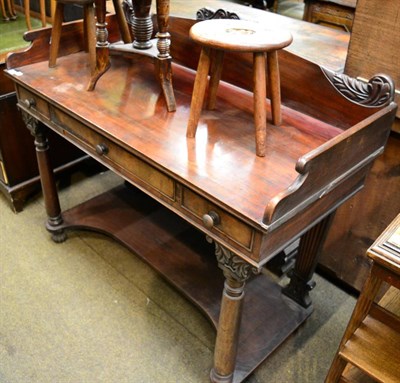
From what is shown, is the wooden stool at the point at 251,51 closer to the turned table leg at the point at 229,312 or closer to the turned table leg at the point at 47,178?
the turned table leg at the point at 229,312

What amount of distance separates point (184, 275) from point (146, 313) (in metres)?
0.22

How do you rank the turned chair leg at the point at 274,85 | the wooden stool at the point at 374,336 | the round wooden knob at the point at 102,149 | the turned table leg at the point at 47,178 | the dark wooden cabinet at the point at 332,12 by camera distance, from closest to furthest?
the wooden stool at the point at 374,336
the turned chair leg at the point at 274,85
the round wooden knob at the point at 102,149
the turned table leg at the point at 47,178
the dark wooden cabinet at the point at 332,12

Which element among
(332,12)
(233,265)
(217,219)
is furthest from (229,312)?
(332,12)

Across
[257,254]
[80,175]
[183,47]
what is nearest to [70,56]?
[183,47]

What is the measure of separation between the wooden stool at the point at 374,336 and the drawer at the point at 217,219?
0.95 feet

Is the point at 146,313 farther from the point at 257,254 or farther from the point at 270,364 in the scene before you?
the point at 257,254

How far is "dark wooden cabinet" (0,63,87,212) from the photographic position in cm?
207

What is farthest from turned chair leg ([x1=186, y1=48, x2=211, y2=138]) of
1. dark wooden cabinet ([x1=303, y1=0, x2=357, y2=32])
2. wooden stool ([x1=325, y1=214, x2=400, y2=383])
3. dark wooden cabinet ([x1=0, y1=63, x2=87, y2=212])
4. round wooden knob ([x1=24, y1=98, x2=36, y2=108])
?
dark wooden cabinet ([x1=303, y1=0, x2=357, y2=32])

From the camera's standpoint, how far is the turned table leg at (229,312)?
1.15 metres

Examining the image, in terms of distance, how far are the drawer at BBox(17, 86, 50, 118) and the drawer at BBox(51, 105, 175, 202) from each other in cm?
5

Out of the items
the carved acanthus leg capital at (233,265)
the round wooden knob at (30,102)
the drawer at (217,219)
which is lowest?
the carved acanthus leg capital at (233,265)

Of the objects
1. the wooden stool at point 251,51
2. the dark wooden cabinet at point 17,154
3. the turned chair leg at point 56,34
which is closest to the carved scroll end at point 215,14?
the wooden stool at point 251,51

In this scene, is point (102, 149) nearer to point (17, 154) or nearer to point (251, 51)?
point (251, 51)

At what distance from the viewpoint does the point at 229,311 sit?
50.5 inches
